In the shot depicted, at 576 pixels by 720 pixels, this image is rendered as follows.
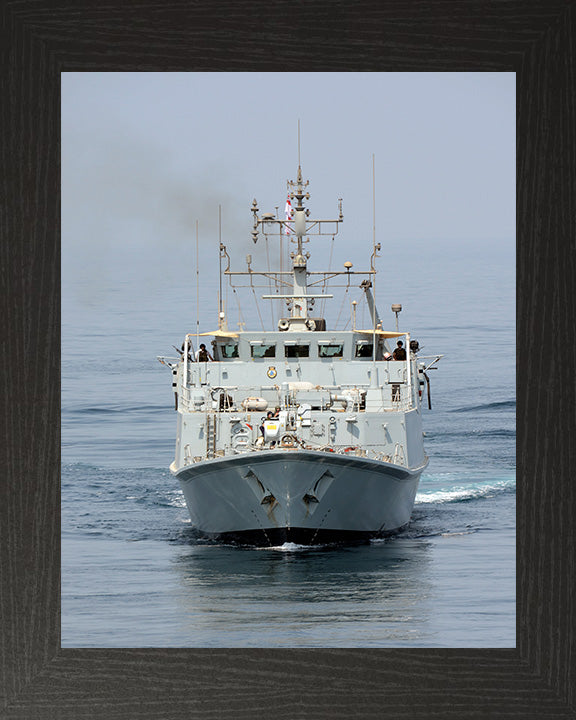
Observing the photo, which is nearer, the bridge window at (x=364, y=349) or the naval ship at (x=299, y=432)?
the naval ship at (x=299, y=432)

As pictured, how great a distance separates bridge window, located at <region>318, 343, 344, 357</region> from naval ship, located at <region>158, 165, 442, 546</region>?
0.01 meters

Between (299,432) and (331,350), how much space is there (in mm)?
2840

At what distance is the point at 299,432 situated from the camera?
1355 centimetres

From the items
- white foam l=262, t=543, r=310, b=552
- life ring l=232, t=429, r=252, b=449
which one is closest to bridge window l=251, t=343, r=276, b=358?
life ring l=232, t=429, r=252, b=449

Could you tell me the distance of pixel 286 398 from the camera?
46.1 ft

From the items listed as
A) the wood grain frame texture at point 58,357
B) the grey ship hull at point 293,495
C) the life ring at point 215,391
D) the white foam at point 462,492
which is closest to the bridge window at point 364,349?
the white foam at point 462,492

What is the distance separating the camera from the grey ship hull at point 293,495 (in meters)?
13.0

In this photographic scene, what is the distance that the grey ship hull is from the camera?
1296 cm

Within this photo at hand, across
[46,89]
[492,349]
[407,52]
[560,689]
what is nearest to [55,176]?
[46,89]

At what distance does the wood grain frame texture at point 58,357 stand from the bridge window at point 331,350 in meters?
10.5

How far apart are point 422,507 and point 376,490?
3360mm

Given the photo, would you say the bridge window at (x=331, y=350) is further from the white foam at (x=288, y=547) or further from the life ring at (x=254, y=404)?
the white foam at (x=288, y=547)

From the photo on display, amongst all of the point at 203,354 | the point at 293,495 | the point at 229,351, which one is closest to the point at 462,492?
the point at 229,351

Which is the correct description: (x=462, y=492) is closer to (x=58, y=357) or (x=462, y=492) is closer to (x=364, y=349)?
(x=364, y=349)
